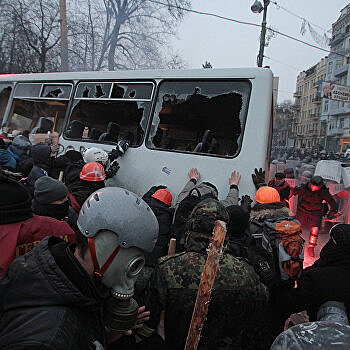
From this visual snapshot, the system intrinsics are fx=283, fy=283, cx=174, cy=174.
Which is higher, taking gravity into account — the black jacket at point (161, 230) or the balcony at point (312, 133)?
the balcony at point (312, 133)

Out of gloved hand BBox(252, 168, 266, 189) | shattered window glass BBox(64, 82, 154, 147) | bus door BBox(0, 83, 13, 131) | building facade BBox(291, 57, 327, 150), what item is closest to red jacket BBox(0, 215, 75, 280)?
gloved hand BBox(252, 168, 266, 189)

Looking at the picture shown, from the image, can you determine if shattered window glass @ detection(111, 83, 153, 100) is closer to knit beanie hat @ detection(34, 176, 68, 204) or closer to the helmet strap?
knit beanie hat @ detection(34, 176, 68, 204)

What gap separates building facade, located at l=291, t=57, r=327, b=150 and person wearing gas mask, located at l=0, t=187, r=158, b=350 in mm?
64726

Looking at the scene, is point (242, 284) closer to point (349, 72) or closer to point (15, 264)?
point (15, 264)

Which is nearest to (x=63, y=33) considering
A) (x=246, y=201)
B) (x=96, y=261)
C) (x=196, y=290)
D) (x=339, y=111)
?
(x=246, y=201)

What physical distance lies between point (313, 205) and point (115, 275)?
22.0 feet

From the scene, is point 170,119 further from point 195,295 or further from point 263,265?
point 195,295

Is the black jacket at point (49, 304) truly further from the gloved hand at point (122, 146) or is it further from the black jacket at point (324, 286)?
the gloved hand at point (122, 146)

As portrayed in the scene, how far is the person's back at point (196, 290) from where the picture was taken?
76.9 inches

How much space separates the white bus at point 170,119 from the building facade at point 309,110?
6140 cm

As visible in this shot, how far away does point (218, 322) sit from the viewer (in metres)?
2.02

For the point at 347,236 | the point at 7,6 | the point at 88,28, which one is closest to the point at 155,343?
the point at 347,236

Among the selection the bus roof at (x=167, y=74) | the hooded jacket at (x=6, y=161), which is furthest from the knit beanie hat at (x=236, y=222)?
the hooded jacket at (x=6, y=161)

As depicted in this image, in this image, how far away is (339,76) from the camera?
5088 centimetres
